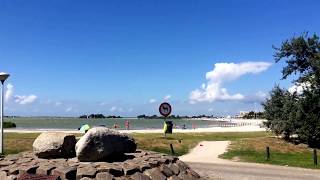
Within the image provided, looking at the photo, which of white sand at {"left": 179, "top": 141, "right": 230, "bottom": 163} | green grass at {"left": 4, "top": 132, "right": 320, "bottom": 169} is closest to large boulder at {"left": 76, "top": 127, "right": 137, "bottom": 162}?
white sand at {"left": 179, "top": 141, "right": 230, "bottom": 163}

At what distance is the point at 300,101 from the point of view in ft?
152

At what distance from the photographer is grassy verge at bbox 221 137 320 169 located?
30294 mm

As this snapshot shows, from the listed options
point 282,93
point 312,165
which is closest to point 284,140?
point 282,93

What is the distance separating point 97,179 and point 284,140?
108 feet

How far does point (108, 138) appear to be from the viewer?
16391 millimetres

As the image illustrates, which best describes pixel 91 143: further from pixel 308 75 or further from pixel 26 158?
pixel 308 75

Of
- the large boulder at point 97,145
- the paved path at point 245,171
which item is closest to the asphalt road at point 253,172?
the paved path at point 245,171

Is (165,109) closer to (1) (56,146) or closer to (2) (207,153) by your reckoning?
(2) (207,153)

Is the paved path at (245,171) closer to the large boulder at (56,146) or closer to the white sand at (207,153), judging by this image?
the white sand at (207,153)

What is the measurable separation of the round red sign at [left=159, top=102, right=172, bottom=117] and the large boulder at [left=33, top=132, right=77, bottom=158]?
21.3 meters

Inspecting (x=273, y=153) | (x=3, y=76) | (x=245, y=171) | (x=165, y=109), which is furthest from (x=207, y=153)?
(x=3, y=76)

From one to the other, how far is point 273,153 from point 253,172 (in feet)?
42.1

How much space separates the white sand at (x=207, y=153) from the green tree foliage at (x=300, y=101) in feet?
29.5

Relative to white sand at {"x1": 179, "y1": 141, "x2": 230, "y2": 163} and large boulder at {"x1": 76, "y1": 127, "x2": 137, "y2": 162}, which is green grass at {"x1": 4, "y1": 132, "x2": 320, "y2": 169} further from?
large boulder at {"x1": 76, "y1": 127, "x2": 137, "y2": 162}
